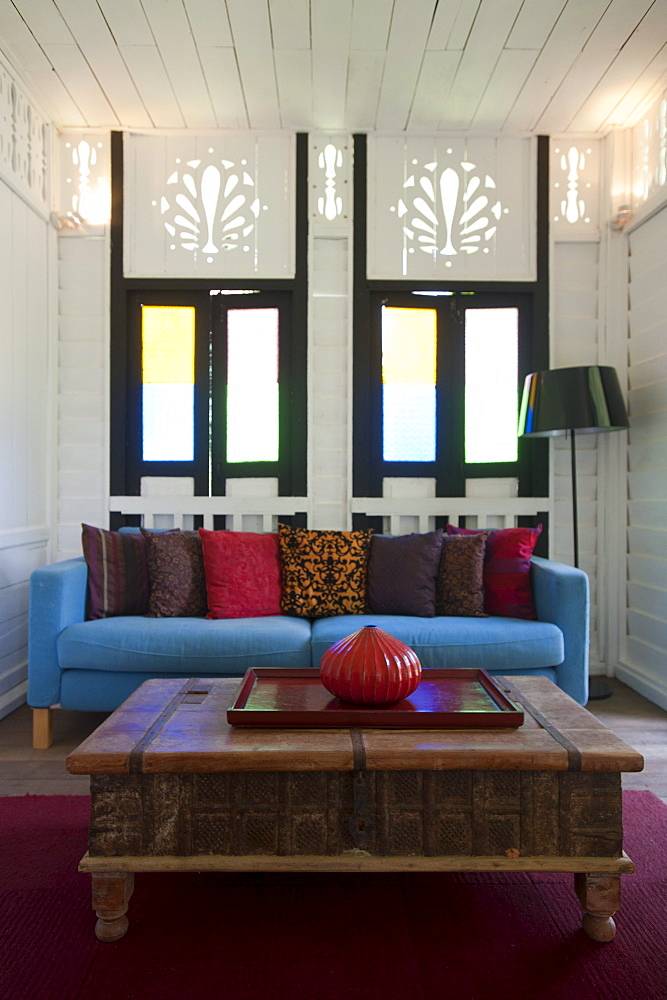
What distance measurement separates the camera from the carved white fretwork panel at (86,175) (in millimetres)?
3936

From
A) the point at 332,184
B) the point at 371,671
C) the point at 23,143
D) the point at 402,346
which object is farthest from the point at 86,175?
the point at 371,671

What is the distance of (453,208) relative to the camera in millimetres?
3990

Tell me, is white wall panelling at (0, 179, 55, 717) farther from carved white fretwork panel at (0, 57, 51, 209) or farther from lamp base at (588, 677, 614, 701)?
lamp base at (588, 677, 614, 701)

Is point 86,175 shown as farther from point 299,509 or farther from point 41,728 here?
point 41,728

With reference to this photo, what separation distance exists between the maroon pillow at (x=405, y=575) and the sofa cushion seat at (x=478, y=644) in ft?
0.90

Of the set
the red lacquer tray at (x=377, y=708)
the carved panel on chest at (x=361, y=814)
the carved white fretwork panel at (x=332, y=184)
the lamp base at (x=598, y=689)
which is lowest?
the lamp base at (x=598, y=689)

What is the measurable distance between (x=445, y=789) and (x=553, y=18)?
10.3ft

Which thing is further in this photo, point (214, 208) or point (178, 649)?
point (214, 208)

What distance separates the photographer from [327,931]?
64.0 inches

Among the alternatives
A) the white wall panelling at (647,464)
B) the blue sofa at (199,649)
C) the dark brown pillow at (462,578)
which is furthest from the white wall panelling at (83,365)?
the white wall panelling at (647,464)

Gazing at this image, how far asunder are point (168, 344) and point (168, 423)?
46 centimetres

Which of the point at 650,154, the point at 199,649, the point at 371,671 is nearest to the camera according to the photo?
the point at 371,671

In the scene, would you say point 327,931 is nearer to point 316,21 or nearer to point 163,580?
point 163,580

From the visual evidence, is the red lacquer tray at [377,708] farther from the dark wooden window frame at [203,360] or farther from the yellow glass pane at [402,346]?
the yellow glass pane at [402,346]
